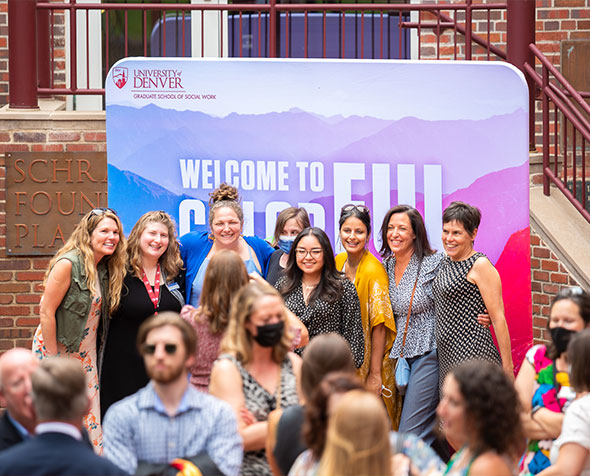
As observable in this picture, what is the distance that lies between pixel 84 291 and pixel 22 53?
2957 mm

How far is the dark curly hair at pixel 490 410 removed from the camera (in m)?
3.23

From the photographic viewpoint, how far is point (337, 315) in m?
5.45

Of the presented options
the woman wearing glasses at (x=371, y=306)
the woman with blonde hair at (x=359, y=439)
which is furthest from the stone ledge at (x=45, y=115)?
the woman with blonde hair at (x=359, y=439)

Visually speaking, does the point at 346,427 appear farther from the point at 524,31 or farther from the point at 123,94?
the point at 524,31

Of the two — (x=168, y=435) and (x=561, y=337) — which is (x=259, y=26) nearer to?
(x=561, y=337)

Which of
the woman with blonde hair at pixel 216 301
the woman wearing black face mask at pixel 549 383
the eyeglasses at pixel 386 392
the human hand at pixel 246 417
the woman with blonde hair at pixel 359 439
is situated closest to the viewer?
the woman with blonde hair at pixel 359 439

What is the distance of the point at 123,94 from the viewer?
21.3 feet

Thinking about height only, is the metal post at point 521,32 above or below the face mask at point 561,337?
above

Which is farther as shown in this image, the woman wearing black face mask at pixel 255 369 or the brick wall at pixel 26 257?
the brick wall at pixel 26 257

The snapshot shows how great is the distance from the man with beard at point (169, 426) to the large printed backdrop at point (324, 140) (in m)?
2.94

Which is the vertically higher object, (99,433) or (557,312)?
(557,312)

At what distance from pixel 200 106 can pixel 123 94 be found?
51 centimetres

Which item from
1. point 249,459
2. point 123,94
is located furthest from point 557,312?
point 123,94

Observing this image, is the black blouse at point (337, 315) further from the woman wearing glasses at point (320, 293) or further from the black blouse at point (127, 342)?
the black blouse at point (127, 342)
